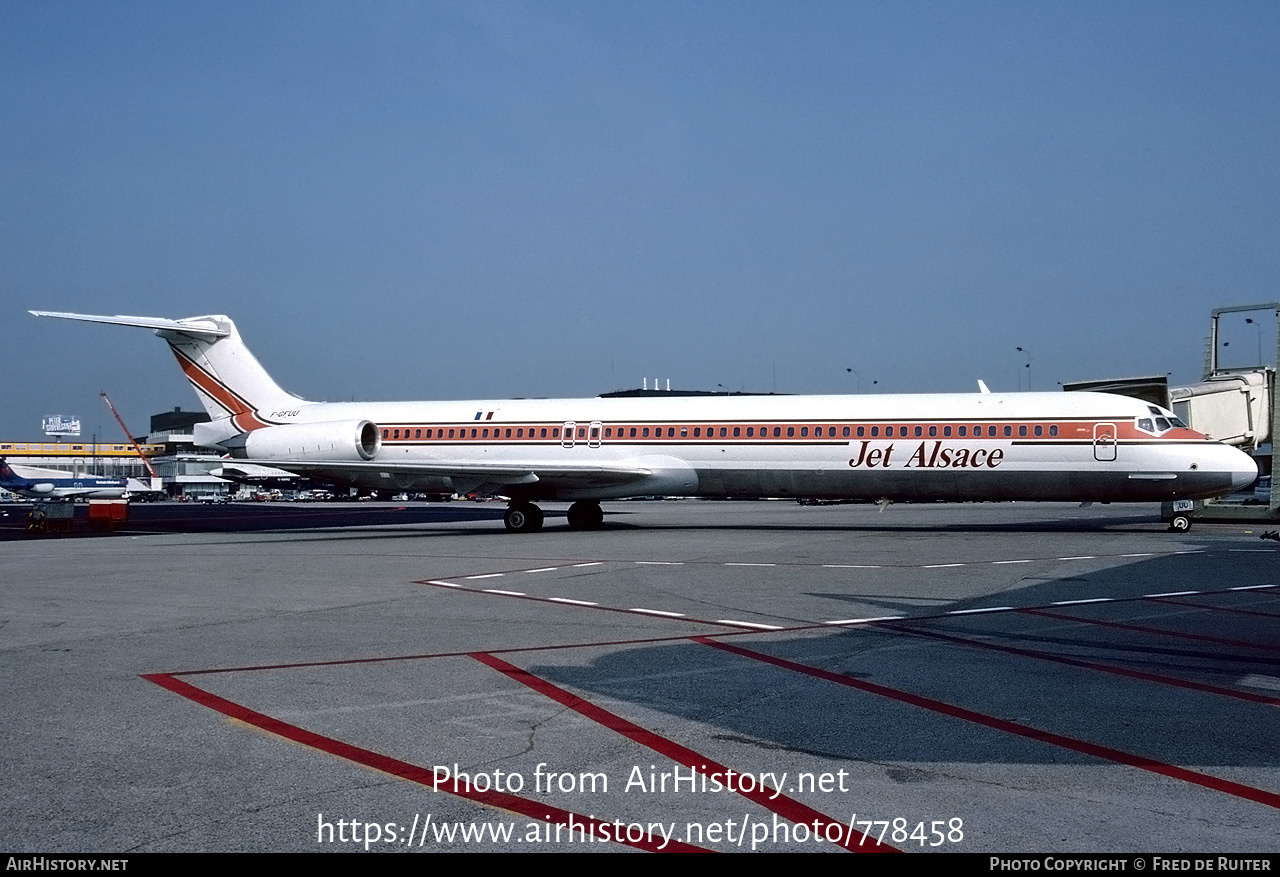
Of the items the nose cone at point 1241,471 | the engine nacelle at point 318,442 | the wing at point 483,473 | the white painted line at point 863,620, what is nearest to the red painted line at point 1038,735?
the white painted line at point 863,620

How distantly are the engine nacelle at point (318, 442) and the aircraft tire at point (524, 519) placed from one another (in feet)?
13.0

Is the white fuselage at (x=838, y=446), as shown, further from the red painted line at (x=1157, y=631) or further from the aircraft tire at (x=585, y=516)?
the red painted line at (x=1157, y=631)

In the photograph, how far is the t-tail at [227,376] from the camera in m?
30.8

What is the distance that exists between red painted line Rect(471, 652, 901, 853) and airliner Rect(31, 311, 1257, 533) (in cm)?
1776

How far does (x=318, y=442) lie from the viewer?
2738 centimetres

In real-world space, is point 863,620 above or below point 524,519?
below

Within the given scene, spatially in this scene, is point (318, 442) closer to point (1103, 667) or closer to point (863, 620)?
point (863, 620)

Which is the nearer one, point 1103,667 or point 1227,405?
point 1103,667

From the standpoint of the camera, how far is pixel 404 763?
570cm

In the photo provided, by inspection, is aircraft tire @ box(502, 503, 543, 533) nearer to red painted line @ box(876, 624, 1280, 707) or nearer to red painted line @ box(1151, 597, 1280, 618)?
red painted line @ box(1151, 597, 1280, 618)

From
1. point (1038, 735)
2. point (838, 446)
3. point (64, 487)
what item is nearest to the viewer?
point (1038, 735)

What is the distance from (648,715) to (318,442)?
873 inches

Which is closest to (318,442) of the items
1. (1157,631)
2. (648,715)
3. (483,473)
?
(483,473)
